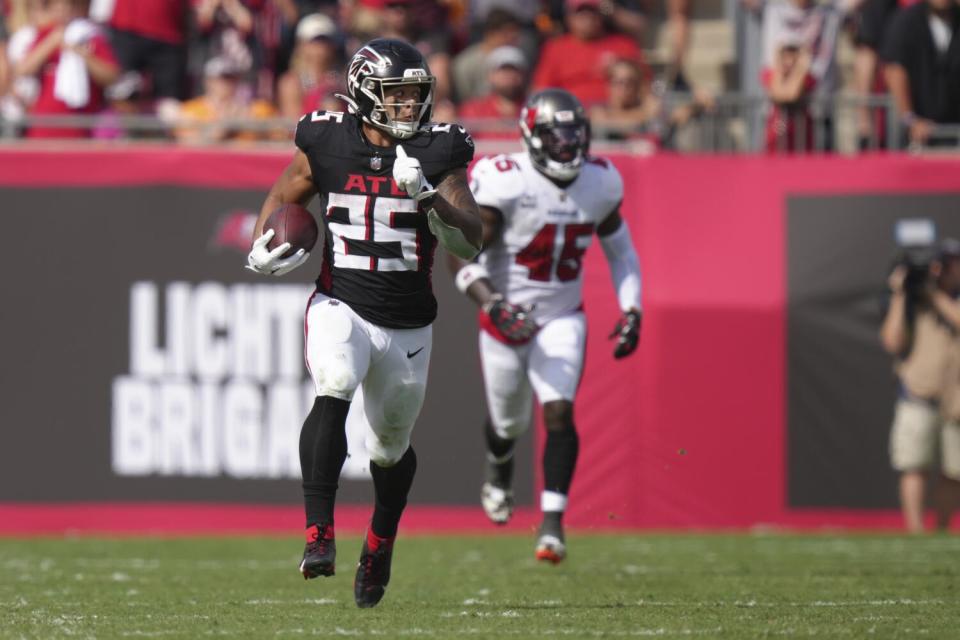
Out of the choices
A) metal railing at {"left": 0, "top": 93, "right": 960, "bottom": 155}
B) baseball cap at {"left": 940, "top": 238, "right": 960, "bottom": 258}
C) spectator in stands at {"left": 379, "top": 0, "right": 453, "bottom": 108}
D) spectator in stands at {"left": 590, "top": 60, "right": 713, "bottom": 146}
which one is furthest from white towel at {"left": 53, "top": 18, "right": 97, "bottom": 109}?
baseball cap at {"left": 940, "top": 238, "right": 960, "bottom": 258}

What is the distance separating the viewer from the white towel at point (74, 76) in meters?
12.0

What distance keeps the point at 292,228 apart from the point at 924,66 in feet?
23.4

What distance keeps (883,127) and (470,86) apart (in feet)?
9.62

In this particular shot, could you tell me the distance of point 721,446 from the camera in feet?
36.5

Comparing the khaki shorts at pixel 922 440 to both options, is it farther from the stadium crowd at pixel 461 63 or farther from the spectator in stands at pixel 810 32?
the spectator in stands at pixel 810 32

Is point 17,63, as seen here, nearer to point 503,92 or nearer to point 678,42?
point 503,92

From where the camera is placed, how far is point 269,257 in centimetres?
571

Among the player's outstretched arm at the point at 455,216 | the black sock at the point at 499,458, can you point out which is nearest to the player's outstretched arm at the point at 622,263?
the black sock at the point at 499,458

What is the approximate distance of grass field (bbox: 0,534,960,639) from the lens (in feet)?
18.6

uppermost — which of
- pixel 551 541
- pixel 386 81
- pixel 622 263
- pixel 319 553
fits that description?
pixel 386 81

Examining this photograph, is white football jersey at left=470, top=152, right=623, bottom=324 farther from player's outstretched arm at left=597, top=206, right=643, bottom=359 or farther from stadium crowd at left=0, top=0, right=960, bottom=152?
stadium crowd at left=0, top=0, right=960, bottom=152

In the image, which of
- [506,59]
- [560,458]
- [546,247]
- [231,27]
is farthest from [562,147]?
[231,27]

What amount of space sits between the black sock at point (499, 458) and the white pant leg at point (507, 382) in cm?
12

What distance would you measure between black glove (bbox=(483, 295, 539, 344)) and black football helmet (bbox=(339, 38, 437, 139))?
1.80 m
